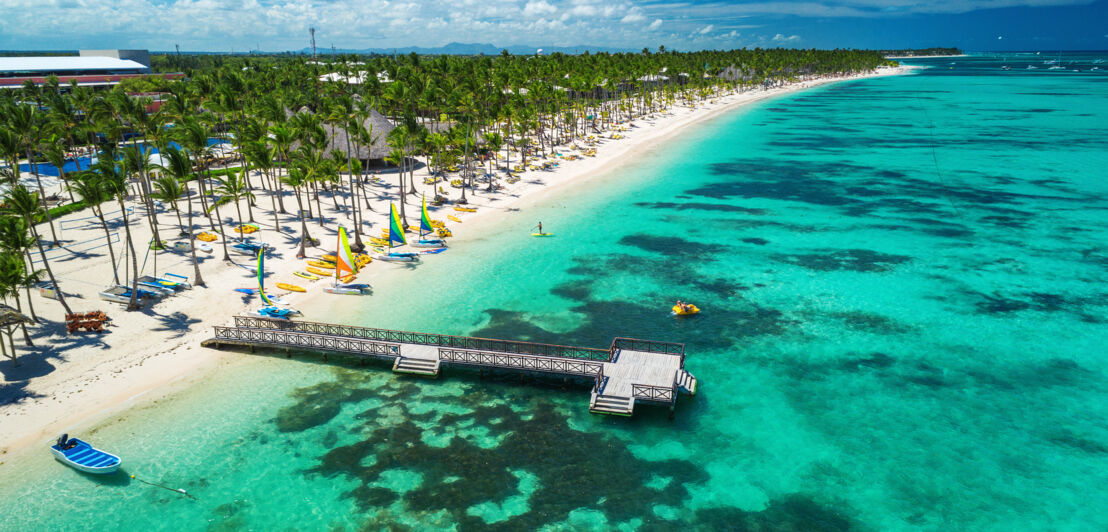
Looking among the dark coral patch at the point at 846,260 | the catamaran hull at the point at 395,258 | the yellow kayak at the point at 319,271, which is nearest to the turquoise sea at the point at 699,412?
the dark coral patch at the point at 846,260

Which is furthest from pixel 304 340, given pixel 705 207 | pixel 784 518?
pixel 705 207

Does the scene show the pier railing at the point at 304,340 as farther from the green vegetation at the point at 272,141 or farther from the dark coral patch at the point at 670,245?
the dark coral patch at the point at 670,245

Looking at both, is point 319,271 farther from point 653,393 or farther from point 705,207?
point 705,207

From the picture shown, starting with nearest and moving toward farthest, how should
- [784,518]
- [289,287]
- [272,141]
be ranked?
1. [784,518]
2. [289,287]
3. [272,141]

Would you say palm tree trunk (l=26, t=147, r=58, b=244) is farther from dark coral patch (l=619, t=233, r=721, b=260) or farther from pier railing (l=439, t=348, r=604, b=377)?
dark coral patch (l=619, t=233, r=721, b=260)

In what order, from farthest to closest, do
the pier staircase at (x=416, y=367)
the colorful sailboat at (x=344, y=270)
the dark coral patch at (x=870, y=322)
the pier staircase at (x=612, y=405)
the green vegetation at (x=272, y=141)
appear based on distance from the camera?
the green vegetation at (x=272, y=141) → the colorful sailboat at (x=344, y=270) → the dark coral patch at (x=870, y=322) → the pier staircase at (x=416, y=367) → the pier staircase at (x=612, y=405)

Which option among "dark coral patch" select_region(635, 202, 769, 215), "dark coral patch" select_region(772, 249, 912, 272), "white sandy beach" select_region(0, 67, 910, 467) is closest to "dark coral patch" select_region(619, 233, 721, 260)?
"dark coral patch" select_region(772, 249, 912, 272)

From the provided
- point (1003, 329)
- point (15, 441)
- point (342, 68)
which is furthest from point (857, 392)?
point (342, 68)
